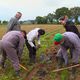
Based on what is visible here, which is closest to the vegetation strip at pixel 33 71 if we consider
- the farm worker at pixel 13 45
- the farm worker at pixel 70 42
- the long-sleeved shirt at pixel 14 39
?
the farm worker at pixel 13 45

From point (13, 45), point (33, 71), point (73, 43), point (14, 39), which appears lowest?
point (33, 71)

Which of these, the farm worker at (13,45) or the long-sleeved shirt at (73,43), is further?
the farm worker at (13,45)

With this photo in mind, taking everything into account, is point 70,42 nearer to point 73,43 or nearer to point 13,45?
point 73,43

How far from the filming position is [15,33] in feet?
33.6

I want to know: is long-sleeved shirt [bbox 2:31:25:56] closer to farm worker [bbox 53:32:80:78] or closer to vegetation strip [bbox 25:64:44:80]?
vegetation strip [bbox 25:64:44:80]

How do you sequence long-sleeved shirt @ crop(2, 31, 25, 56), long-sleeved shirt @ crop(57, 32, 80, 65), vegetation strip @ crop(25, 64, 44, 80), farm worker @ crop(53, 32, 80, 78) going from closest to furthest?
farm worker @ crop(53, 32, 80, 78) < long-sleeved shirt @ crop(57, 32, 80, 65) < vegetation strip @ crop(25, 64, 44, 80) < long-sleeved shirt @ crop(2, 31, 25, 56)

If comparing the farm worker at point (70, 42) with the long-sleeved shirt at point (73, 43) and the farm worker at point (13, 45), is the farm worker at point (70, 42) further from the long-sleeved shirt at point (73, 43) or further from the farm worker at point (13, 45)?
the farm worker at point (13, 45)

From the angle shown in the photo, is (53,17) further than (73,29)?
Yes

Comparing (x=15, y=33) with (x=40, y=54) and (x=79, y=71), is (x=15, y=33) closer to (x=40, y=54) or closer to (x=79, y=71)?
(x=79, y=71)

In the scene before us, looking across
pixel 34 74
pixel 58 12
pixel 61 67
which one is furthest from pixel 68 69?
pixel 58 12

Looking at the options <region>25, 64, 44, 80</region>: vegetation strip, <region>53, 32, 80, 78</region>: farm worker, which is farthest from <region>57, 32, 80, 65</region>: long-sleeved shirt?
<region>25, 64, 44, 80</region>: vegetation strip

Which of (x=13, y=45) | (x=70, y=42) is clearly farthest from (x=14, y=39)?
(x=70, y=42)

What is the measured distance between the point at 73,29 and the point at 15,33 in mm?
2445

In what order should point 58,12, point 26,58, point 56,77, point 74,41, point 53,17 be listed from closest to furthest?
point 74,41, point 56,77, point 26,58, point 53,17, point 58,12
